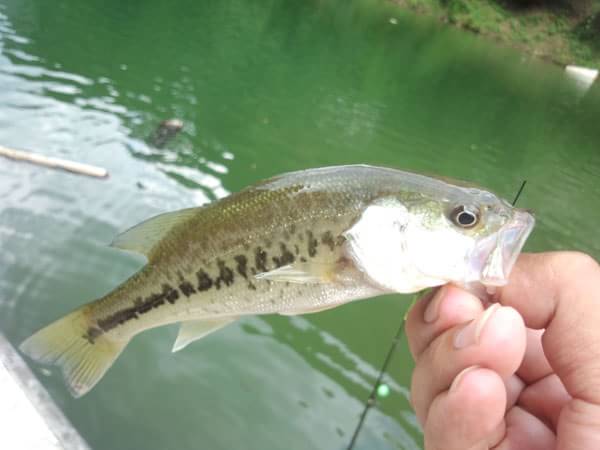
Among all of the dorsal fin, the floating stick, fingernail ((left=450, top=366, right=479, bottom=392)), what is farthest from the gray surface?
the floating stick

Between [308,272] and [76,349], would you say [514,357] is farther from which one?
[76,349]

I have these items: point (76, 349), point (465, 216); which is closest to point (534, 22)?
point (465, 216)

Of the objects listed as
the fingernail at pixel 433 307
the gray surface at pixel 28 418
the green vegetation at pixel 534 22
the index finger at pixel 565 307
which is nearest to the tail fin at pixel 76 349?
the gray surface at pixel 28 418

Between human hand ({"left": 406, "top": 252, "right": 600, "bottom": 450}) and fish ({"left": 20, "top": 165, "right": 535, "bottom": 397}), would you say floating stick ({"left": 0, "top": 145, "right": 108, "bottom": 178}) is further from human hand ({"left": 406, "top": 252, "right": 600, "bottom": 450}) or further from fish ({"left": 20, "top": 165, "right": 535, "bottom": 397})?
human hand ({"left": 406, "top": 252, "right": 600, "bottom": 450})

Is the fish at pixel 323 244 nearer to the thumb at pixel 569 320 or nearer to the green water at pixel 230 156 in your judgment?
the thumb at pixel 569 320

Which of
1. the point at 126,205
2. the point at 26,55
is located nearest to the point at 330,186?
the point at 126,205
